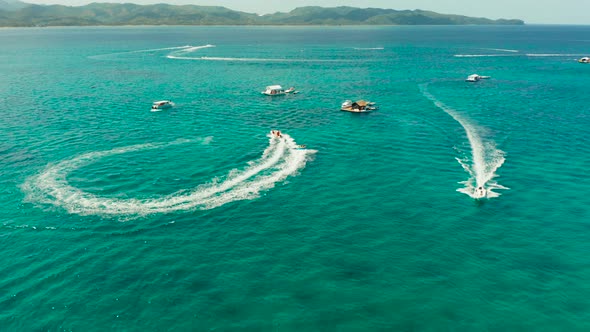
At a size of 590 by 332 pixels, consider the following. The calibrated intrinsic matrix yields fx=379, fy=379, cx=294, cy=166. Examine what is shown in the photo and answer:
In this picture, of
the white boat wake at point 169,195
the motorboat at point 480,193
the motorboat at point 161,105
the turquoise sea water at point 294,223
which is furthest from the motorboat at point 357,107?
the motorboat at point 480,193

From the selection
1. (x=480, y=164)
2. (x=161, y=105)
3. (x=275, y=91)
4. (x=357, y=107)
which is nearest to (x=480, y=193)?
(x=480, y=164)

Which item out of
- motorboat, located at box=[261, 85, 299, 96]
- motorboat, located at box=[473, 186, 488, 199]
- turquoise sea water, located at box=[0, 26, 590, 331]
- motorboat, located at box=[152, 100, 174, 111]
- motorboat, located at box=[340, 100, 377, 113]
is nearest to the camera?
turquoise sea water, located at box=[0, 26, 590, 331]

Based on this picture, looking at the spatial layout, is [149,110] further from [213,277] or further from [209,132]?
[213,277]

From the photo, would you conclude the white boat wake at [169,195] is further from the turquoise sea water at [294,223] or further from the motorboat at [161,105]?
the motorboat at [161,105]

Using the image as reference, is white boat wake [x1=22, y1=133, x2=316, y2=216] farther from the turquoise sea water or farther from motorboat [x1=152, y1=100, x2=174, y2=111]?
motorboat [x1=152, y1=100, x2=174, y2=111]

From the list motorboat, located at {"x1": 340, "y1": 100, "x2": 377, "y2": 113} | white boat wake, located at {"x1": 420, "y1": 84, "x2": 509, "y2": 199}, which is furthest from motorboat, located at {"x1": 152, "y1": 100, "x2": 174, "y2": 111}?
white boat wake, located at {"x1": 420, "y1": 84, "x2": 509, "y2": 199}

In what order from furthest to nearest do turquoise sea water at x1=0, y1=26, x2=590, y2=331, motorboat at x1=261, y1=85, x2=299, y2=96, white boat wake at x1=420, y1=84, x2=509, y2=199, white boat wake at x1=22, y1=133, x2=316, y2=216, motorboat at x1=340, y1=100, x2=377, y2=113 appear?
motorboat at x1=261, y1=85, x2=299, y2=96 < motorboat at x1=340, y1=100, x2=377, y2=113 < white boat wake at x1=420, y1=84, x2=509, y2=199 < white boat wake at x1=22, y1=133, x2=316, y2=216 < turquoise sea water at x1=0, y1=26, x2=590, y2=331
